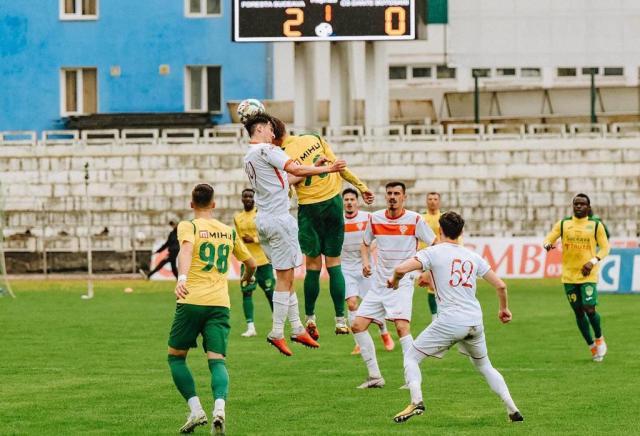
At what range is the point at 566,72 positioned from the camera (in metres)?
66.6

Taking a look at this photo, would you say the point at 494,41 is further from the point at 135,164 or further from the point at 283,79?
the point at 135,164

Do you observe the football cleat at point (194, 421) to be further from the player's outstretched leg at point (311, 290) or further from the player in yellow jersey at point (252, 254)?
the player in yellow jersey at point (252, 254)

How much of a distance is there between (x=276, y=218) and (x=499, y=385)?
3043 mm

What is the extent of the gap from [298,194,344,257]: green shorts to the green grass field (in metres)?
1.58

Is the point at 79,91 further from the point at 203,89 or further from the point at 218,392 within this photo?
the point at 218,392

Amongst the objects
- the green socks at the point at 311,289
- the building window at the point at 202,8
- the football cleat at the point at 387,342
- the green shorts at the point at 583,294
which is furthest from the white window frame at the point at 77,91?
the green socks at the point at 311,289

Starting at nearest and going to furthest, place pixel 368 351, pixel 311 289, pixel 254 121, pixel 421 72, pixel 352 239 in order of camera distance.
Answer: pixel 254 121
pixel 311 289
pixel 368 351
pixel 352 239
pixel 421 72

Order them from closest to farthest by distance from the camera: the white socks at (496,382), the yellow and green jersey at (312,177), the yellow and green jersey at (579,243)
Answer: the white socks at (496,382), the yellow and green jersey at (312,177), the yellow and green jersey at (579,243)

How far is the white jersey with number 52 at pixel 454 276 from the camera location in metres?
14.0

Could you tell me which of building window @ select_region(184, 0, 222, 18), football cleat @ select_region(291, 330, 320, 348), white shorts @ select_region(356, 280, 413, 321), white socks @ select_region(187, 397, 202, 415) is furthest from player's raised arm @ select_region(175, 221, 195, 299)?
building window @ select_region(184, 0, 222, 18)

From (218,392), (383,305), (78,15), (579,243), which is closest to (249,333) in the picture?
(579,243)

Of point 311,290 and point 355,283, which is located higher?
point 311,290

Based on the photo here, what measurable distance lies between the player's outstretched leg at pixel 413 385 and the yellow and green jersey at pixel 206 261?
1869 mm

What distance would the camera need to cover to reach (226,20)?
61.7 metres
